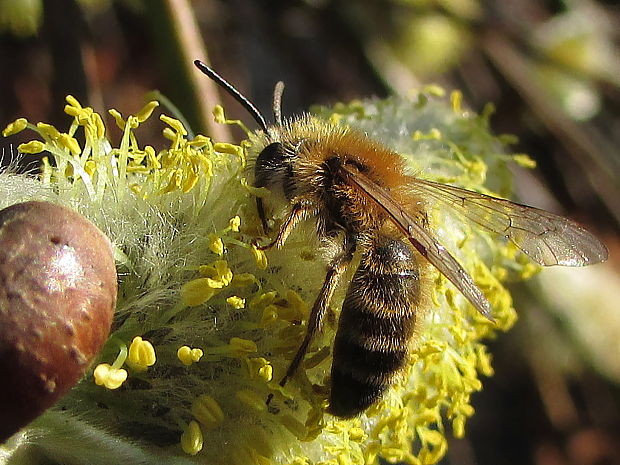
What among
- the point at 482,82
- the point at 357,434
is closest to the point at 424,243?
the point at 357,434

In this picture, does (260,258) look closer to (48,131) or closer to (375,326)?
(375,326)

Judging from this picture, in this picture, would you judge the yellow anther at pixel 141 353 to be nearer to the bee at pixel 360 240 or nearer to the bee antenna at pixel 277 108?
the bee at pixel 360 240

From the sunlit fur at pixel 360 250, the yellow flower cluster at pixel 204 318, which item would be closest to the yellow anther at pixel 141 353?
the yellow flower cluster at pixel 204 318

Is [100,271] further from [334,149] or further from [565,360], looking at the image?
[565,360]

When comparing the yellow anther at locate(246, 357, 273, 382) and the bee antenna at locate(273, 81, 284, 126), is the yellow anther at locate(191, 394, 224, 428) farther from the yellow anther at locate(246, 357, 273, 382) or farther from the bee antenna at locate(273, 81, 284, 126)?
→ the bee antenna at locate(273, 81, 284, 126)

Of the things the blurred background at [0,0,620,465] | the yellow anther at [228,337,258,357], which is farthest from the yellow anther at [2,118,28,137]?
the blurred background at [0,0,620,465]

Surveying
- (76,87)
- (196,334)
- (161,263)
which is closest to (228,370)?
(196,334)
